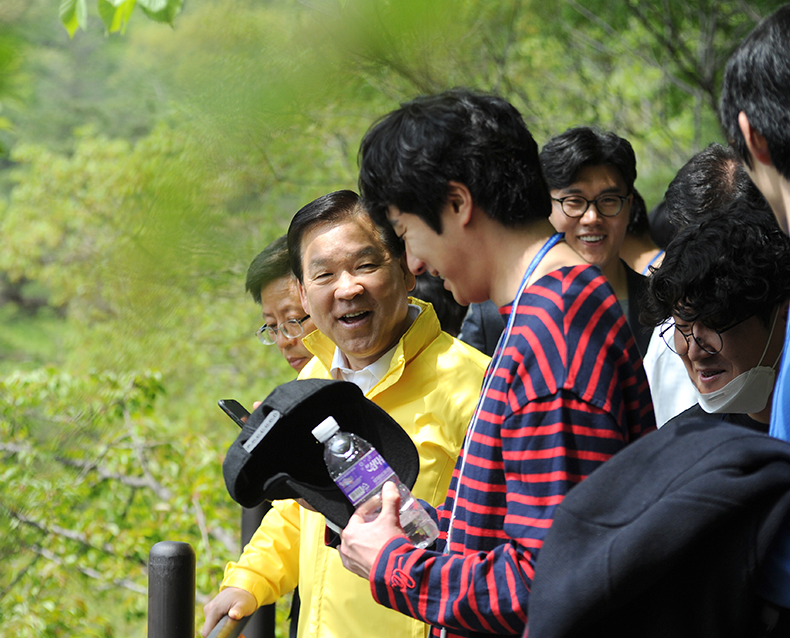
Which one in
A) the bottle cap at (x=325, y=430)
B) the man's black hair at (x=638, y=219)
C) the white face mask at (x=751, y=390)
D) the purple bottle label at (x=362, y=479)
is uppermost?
the bottle cap at (x=325, y=430)

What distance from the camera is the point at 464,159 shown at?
1.29 m

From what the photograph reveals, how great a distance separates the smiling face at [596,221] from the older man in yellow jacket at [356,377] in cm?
103

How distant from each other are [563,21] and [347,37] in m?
6.33

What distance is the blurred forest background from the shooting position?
169 centimetres

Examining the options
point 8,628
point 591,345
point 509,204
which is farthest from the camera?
point 8,628

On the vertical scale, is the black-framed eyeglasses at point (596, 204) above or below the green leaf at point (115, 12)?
below

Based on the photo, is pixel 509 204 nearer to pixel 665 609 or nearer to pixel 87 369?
pixel 665 609

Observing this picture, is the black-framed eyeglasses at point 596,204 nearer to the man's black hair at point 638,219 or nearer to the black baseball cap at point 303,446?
the man's black hair at point 638,219

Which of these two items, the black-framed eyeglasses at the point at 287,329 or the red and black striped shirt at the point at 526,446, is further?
the black-framed eyeglasses at the point at 287,329

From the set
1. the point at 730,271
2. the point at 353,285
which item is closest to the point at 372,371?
the point at 353,285

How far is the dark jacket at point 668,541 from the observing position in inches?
36.7

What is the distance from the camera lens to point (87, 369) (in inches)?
224

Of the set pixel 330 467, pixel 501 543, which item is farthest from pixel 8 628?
pixel 501 543

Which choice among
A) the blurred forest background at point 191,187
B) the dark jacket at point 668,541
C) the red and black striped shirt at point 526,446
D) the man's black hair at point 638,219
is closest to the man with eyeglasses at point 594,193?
the man's black hair at point 638,219
